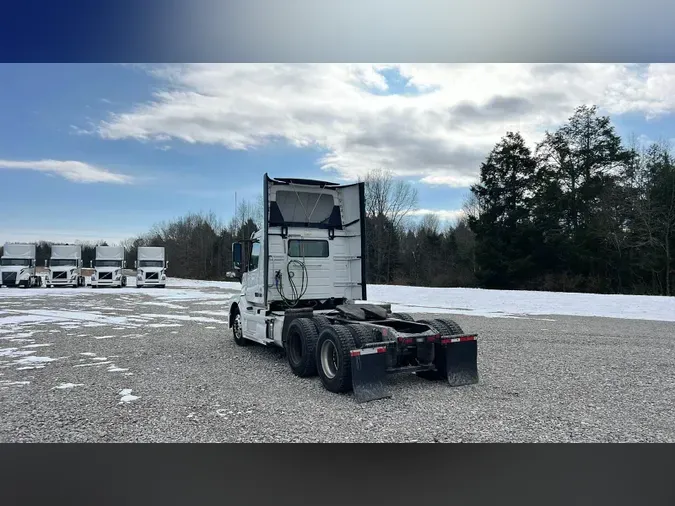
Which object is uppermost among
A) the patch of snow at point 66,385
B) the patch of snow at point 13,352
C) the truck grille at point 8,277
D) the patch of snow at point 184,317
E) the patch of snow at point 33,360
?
the truck grille at point 8,277

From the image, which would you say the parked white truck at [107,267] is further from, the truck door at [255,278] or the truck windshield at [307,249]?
the truck windshield at [307,249]

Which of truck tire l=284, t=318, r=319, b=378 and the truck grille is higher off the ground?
the truck grille

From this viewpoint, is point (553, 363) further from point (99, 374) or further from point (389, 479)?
point (99, 374)

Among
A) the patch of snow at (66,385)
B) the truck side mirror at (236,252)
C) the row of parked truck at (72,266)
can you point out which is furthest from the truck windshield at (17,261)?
the patch of snow at (66,385)

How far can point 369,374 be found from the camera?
6086 mm

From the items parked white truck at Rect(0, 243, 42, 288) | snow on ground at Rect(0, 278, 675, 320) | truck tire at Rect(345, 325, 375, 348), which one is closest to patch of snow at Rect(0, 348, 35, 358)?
snow on ground at Rect(0, 278, 675, 320)

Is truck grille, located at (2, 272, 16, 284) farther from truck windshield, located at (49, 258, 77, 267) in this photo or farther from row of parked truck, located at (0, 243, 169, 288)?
truck windshield, located at (49, 258, 77, 267)

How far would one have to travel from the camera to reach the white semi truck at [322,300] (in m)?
6.67

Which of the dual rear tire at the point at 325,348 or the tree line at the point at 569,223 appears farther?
the tree line at the point at 569,223

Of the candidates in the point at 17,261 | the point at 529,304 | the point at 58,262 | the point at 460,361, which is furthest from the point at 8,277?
the point at 460,361

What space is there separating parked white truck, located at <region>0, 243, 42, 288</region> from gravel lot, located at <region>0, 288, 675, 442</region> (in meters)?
23.5

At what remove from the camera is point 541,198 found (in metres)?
32.2

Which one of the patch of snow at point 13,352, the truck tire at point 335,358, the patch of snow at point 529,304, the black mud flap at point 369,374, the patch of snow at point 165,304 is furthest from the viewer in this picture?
the patch of snow at point 165,304

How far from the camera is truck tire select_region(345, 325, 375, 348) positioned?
626cm
